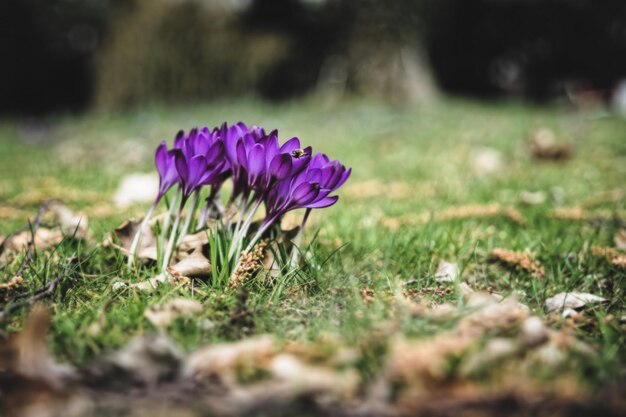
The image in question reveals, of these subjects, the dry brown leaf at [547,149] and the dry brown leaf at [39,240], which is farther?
the dry brown leaf at [547,149]

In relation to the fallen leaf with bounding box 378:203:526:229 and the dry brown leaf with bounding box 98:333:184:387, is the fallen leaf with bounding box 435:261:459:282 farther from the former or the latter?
the dry brown leaf with bounding box 98:333:184:387

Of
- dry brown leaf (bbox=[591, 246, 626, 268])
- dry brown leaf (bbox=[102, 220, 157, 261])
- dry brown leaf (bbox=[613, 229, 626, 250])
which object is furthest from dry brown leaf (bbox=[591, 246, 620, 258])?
dry brown leaf (bbox=[102, 220, 157, 261])

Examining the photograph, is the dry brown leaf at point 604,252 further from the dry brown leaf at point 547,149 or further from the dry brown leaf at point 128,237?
the dry brown leaf at point 547,149

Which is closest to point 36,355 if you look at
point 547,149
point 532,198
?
point 532,198

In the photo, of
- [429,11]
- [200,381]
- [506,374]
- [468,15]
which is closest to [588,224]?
[506,374]

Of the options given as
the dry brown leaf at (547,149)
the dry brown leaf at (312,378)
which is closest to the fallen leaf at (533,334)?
the dry brown leaf at (312,378)

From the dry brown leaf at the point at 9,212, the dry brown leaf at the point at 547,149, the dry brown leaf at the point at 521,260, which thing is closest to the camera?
the dry brown leaf at the point at 521,260
